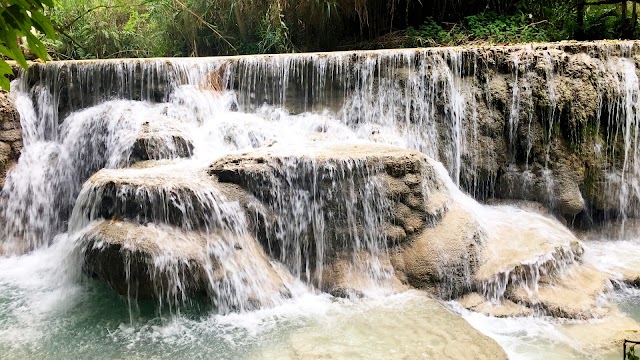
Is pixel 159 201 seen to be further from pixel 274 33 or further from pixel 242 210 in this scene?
pixel 274 33

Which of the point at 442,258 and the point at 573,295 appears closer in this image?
the point at 573,295

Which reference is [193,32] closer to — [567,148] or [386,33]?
[386,33]

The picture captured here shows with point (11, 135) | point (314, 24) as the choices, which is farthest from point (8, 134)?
point (314, 24)

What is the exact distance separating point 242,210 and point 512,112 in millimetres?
3695

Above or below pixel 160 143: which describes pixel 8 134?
above

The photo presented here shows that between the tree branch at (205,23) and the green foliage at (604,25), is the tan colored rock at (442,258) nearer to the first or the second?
the green foliage at (604,25)

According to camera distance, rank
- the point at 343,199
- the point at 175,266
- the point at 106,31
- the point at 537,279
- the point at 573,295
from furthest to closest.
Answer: the point at 106,31, the point at 343,199, the point at 537,279, the point at 573,295, the point at 175,266

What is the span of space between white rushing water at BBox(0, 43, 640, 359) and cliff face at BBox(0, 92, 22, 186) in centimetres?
11

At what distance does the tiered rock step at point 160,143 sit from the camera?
18.4 ft

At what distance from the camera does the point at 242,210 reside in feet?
15.4

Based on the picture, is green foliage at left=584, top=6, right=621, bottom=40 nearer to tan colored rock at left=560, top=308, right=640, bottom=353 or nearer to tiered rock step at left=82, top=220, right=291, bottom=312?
tan colored rock at left=560, top=308, right=640, bottom=353

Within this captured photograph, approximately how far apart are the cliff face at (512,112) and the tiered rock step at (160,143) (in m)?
1.79

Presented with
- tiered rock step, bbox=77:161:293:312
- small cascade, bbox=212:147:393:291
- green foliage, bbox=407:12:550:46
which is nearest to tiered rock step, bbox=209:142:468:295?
small cascade, bbox=212:147:393:291

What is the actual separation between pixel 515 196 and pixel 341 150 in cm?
256
